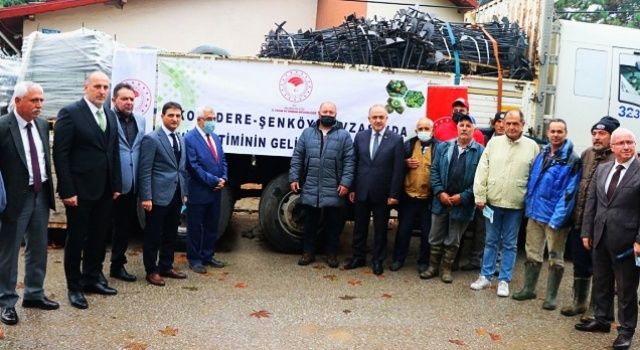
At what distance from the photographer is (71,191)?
4777 mm

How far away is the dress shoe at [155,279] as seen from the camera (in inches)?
223

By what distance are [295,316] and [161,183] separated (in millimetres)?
1728

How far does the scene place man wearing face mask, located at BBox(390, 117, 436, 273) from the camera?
20.9 feet

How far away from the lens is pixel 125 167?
17.7 ft

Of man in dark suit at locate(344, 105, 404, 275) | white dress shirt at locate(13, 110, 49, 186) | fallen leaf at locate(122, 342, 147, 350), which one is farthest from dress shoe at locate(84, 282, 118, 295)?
man in dark suit at locate(344, 105, 404, 275)

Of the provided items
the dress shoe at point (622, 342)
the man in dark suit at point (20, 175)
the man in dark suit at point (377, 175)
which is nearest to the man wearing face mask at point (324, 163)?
the man in dark suit at point (377, 175)

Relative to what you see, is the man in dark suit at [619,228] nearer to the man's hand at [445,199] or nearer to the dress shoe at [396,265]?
the man's hand at [445,199]

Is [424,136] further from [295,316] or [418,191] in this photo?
[295,316]

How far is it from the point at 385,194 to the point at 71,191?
10.1 ft

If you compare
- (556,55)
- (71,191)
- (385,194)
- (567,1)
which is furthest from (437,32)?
(567,1)

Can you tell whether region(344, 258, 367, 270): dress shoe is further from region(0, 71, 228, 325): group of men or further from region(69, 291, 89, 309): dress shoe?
region(69, 291, 89, 309): dress shoe

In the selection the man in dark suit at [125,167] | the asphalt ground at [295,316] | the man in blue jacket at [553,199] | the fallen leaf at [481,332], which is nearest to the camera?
the asphalt ground at [295,316]

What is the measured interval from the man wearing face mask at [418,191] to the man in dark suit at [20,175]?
3.49m

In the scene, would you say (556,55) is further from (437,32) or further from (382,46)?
(382,46)
